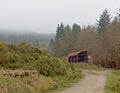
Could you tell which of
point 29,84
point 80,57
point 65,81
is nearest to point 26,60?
point 65,81

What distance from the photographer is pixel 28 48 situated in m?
30.5

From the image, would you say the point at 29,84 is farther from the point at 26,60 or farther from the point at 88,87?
the point at 26,60

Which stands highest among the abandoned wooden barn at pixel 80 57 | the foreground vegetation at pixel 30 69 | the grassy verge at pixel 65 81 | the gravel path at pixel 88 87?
the abandoned wooden barn at pixel 80 57

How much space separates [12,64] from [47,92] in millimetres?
6336

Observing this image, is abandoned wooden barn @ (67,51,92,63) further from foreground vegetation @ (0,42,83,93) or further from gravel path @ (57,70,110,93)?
gravel path @ (57,70,110,93)

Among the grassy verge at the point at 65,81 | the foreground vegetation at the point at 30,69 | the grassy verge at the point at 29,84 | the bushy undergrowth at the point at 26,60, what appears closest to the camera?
the grassy verge at the point at 29,84

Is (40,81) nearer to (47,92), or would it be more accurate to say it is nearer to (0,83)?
(47,92)

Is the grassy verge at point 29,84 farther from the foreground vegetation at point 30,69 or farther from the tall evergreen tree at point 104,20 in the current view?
the tall evergreen tree at point 104,20

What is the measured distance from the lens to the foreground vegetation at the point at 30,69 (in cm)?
1891

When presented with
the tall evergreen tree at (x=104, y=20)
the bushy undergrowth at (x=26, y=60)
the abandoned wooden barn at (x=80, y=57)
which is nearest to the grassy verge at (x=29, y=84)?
the bushy undergrowth at (x=26, y=60)

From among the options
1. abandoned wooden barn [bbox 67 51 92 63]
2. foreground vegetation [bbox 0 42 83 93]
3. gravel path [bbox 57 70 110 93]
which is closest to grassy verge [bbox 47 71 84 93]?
foreground vegetation [bbox 0 42 83 93]

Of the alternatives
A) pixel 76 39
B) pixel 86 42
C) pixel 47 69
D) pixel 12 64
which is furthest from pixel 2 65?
pixel 76 39

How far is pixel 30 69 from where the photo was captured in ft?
84.0

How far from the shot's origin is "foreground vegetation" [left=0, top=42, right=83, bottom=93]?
18906 millimetres
